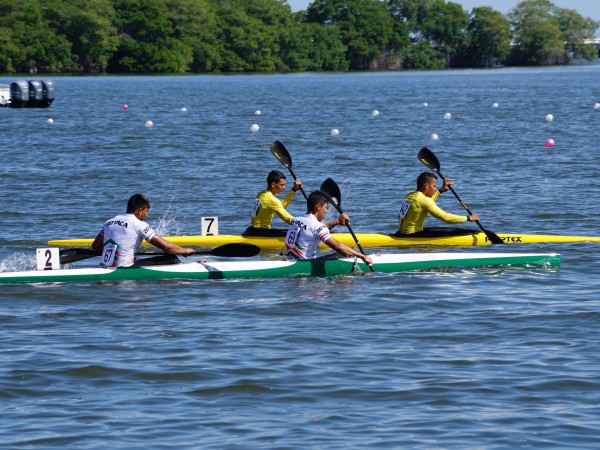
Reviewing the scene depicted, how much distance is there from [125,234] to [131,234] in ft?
0.26

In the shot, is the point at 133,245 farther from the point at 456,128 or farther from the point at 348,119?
the point at 348,119

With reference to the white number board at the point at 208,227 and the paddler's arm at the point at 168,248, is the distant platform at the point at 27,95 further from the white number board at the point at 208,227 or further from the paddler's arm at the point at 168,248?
the paddler's arm at the point at 168,248

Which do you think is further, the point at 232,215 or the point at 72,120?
the point at 72,120

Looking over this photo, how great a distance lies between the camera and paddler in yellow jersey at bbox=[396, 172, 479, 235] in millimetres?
18786

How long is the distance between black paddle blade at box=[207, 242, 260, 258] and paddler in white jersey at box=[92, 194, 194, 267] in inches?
34.9

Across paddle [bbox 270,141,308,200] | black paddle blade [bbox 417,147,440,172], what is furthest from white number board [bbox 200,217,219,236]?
black paddle blade [bbox 417,147,440,172]

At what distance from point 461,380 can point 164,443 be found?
319 centimetres

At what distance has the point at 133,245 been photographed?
15914 millimetres

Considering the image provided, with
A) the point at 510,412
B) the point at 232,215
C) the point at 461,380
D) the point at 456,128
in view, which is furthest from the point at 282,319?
the point at 456,128

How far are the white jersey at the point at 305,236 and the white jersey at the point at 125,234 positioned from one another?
2.07 m

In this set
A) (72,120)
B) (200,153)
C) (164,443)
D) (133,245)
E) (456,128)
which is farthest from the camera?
(72,120)

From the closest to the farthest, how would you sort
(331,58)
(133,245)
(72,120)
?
(133,245) < (72,120) < (331,58)

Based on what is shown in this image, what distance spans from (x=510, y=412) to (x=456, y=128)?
3931 centimetres

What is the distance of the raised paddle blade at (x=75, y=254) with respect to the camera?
1630 centimetres
